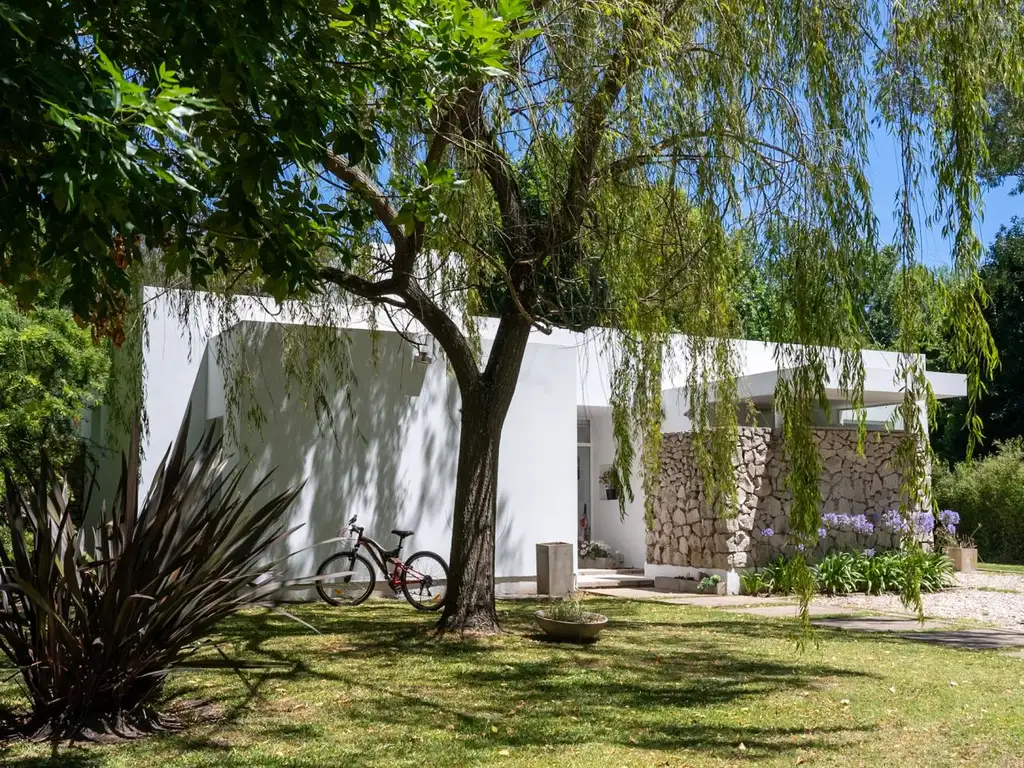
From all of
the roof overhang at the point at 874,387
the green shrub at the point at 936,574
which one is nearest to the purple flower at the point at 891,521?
the green shrub at the point at 936,574

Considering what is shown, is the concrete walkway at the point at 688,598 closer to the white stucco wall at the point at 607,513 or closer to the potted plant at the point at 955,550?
the white stucco wall at the point at 607,513

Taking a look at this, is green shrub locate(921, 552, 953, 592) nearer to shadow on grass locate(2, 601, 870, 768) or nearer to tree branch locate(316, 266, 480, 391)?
shadow on grass locate(2, 601, 870, 768)

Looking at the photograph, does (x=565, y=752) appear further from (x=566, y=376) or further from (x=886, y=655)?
(x=566, y=376)

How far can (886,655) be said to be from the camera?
7.98 metres

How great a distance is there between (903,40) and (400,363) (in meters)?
7.07

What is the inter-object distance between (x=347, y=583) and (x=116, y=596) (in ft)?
20.2

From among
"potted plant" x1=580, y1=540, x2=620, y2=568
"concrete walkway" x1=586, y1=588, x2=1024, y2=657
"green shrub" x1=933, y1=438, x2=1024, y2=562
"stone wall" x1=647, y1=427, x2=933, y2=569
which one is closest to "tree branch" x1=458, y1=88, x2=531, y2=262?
"concrete walkway" x1=586, y1=588, x2=1024, y2=657

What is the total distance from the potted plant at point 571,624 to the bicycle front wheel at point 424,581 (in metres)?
1.71

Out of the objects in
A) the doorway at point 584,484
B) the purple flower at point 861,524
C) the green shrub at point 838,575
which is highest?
the doorway at point 584,484

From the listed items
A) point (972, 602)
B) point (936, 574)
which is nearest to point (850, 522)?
point (936, 574)

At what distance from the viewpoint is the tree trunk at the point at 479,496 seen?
27.1ft

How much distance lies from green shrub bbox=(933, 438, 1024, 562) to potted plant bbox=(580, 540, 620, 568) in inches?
315

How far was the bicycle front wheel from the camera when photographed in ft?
33.3

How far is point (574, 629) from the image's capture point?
26.2 feet
